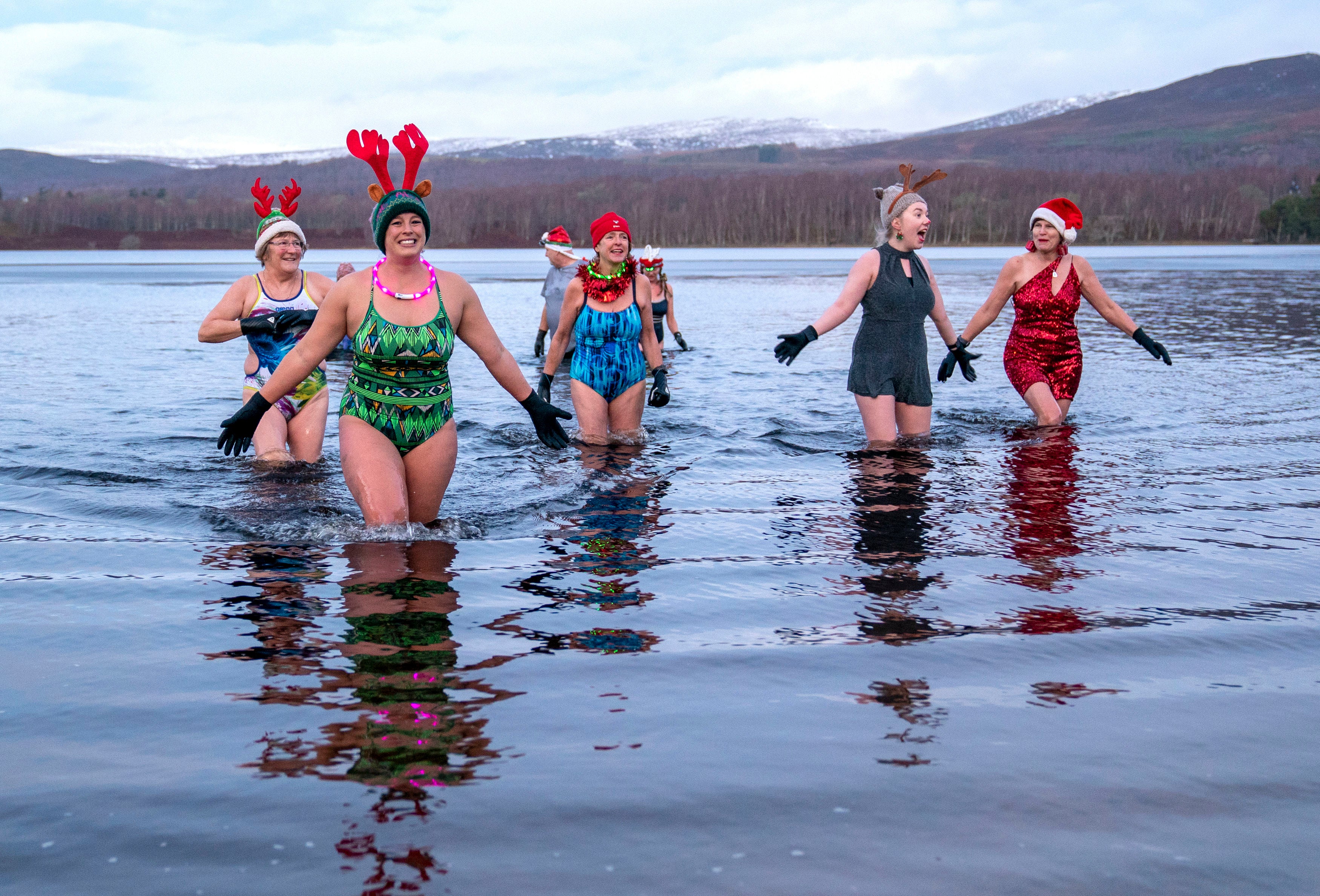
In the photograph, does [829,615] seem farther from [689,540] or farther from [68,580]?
[68,580]

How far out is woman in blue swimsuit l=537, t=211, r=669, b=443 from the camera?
9.13 m

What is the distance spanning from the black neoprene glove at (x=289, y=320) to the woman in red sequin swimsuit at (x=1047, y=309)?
4581 millimetres

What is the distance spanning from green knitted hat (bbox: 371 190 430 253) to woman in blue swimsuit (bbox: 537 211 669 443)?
3148mm

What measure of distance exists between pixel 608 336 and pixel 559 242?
4.96 metres

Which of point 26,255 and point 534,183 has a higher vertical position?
point 534,183

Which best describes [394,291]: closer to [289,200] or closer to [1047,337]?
[289,200]

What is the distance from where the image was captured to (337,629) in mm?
4941

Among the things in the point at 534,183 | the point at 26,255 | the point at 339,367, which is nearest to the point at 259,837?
the point at 339,367

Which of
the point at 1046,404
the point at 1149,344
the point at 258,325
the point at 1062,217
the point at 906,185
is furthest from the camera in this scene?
the point at 1046,404

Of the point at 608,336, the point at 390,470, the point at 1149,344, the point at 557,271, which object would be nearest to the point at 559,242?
the point at 557,271

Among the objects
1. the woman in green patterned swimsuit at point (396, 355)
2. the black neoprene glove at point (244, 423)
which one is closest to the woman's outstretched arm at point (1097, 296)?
the woman in green patterned swimsuit at point (396, 355)

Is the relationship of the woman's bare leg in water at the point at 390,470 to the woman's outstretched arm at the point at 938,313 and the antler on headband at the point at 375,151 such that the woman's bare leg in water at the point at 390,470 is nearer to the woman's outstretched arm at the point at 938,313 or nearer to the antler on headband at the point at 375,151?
the antler on headband at the point at 375,151

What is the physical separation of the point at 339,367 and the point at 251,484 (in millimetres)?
8991

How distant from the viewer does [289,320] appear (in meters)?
8.07
